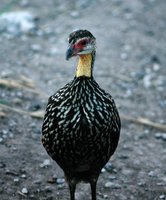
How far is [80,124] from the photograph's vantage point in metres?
4.82

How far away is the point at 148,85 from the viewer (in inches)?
324

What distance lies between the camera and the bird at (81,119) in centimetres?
484

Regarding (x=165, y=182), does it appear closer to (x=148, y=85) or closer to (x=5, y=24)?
(x=148, y=85)

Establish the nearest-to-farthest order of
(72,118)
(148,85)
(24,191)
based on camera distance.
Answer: (72,118) → (24,191) → (148,85)

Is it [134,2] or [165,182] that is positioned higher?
[134,2]

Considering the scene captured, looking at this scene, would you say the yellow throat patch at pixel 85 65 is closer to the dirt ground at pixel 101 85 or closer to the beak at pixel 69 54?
the beak at pixel 69 54

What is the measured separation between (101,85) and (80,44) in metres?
3.21

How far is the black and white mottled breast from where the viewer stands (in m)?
4.84

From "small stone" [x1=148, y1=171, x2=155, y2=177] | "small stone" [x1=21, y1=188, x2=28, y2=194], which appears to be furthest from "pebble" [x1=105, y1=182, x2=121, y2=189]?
"small stone" [x1=21, y1=188, x2=28, y2=194]

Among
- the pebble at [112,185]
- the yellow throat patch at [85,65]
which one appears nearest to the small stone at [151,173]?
the pebble at [112,185]

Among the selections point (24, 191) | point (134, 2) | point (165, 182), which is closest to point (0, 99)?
point (24, 191)

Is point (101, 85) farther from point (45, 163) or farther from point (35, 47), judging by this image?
point (45, 163)

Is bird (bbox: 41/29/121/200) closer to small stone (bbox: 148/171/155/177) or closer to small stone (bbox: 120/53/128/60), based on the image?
small stone (bbox: 148/171/155/177)

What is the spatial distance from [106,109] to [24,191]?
127 centimetres
